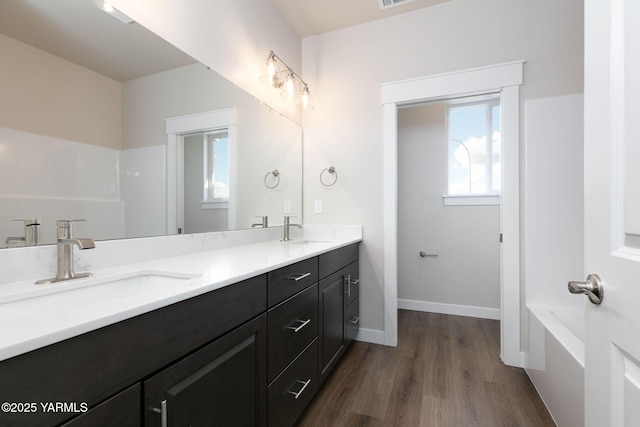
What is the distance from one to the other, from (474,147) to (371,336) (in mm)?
2135

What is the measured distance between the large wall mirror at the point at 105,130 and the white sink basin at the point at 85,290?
228 millimetres

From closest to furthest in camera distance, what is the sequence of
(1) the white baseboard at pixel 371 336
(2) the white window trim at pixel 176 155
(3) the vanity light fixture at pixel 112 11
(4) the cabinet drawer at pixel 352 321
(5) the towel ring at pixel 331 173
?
(3) the vanity light fixture at pixel 112 11 < (2) the white window trim at pixel 176 155 < (4) the cabinet drawer at pixel 352 321 < (1) the white baseboard at pixel 371 336 < (5) the towel ring at pixel 331 173

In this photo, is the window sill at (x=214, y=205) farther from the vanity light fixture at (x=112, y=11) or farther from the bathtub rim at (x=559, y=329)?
the bathtub rim at (x=559, y=329)

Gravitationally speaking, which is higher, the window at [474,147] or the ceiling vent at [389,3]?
the ceiling vent at [389,3]

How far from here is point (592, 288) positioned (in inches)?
27.0

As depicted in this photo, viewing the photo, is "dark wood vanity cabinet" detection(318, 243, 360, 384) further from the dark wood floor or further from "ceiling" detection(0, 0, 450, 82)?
"ceiling" detection(0, 0, 450, 82)

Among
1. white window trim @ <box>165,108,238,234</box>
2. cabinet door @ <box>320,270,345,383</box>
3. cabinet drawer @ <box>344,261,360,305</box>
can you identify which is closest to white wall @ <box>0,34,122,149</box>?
white window trim @ <box>165,108,238,234</box>

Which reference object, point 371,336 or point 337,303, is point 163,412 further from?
point 371,336

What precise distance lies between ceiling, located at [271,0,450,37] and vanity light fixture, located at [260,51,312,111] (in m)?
0.39

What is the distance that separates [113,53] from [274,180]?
1.27 m

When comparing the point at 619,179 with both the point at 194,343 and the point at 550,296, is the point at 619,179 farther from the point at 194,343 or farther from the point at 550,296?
the point at 550,296

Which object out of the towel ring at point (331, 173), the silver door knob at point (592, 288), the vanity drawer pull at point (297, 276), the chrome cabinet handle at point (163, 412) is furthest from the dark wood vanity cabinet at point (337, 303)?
the silver door knob at point (592, 288)

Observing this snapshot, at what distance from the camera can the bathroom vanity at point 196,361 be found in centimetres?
50

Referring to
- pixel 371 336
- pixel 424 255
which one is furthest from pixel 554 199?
pixel 371 336
